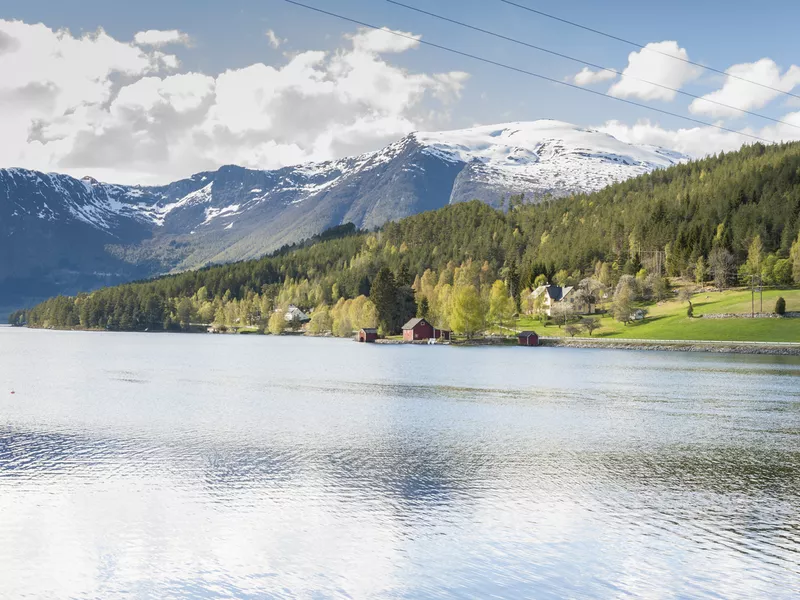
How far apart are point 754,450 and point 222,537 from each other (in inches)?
1085

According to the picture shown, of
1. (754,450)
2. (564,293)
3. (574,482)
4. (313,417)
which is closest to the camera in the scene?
(574,482)

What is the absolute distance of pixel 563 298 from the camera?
184m

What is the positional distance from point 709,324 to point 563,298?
45.6 metres

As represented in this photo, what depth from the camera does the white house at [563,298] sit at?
178500mm

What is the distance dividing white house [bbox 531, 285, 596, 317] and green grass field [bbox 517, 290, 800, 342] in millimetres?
6284

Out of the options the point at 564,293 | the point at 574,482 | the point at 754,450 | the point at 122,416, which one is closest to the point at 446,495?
the point at 574,482

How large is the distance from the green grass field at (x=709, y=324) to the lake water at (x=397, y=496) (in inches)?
3085

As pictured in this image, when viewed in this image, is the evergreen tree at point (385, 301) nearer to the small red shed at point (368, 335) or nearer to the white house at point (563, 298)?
the small red shed at point (368, 335)

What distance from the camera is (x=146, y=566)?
72.2ft

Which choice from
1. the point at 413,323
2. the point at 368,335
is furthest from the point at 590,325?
the point at 368,335

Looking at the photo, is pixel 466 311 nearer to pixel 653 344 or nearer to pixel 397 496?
pixel 653 344

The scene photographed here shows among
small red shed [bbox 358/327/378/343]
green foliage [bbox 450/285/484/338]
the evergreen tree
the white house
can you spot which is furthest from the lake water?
the evergreen tree

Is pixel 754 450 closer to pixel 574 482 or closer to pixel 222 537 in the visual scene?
pixel 574 482

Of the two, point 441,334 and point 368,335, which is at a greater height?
point 441,334
